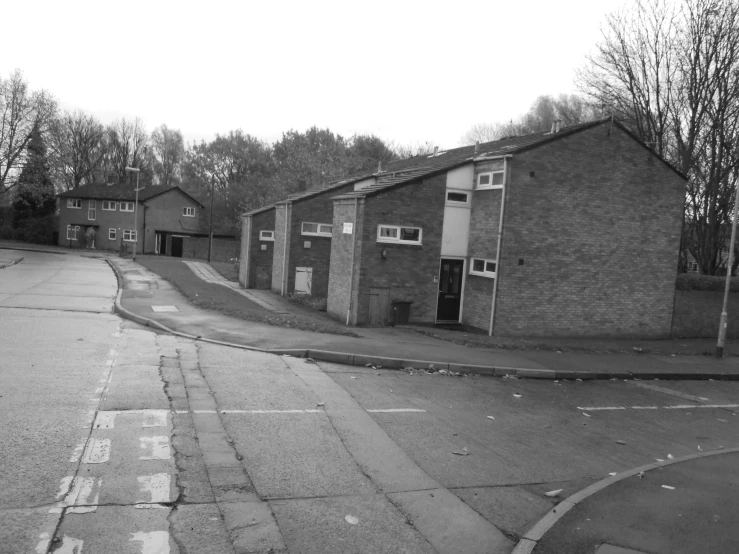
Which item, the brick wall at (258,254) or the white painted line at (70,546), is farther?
the brick wall at (258,254)

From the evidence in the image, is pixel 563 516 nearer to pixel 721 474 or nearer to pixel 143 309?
pixel 721 474

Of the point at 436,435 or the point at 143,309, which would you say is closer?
the point at 436,435

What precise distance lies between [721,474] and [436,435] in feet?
11.6

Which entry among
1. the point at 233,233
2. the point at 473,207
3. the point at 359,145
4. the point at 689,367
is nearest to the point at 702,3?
the point at 473,207

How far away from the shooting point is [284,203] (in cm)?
3128

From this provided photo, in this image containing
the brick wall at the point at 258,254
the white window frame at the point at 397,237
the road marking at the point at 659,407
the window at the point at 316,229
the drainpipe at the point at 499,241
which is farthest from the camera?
the brick wall at the point at 258,254

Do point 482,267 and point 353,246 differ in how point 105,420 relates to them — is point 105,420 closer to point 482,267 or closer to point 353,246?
point 353,246

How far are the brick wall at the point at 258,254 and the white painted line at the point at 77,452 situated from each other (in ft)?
88.9

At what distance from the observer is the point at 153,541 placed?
4.96m

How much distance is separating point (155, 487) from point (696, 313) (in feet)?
76.6

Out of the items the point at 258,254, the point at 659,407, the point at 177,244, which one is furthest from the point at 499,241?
the point at 177,244

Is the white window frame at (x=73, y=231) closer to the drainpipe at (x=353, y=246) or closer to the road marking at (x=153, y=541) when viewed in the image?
the drainpipe at (x=353, y=246)

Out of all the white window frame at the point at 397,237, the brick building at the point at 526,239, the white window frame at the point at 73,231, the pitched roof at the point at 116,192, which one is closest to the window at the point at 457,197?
the brick building at the point at 526,239

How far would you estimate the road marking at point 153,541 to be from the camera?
4.83 m
